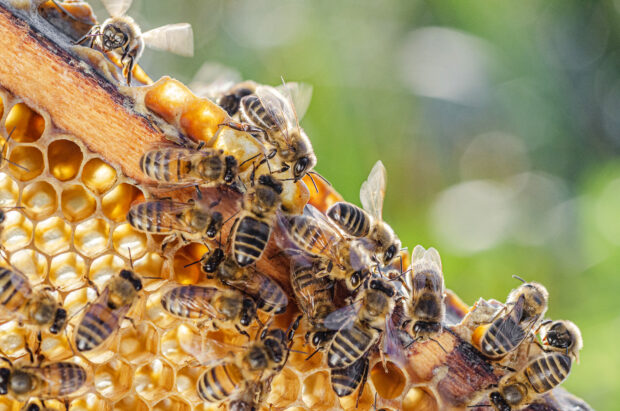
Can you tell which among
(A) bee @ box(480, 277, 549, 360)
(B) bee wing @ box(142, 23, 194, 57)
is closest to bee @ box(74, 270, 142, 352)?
(A) bee @ box(480, 277, 549, 360)

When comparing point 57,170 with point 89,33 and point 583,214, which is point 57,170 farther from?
point 583,214

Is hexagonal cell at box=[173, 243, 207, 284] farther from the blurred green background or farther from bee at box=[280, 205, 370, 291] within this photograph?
the blurred green background

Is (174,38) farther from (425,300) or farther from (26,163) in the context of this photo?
(425,300)

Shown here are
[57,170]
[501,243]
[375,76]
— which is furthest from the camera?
[375,76]

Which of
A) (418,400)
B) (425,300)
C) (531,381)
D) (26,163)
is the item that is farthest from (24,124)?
(531,381)

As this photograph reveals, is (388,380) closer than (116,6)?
Yes

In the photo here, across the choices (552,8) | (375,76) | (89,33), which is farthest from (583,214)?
(89,33)

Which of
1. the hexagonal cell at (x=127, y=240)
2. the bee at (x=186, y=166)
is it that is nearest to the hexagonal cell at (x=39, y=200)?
the hexagonal cell at (x=127, y=240)
